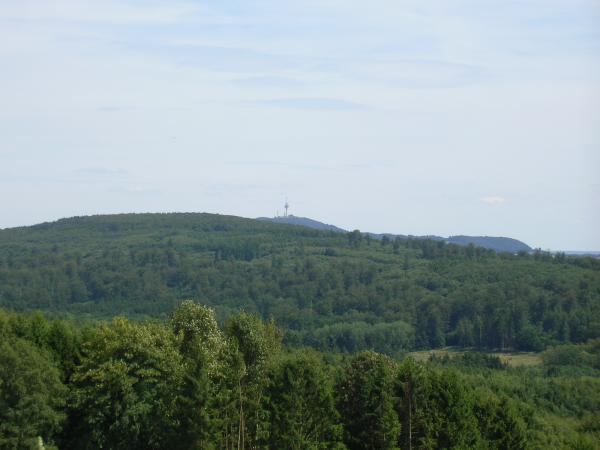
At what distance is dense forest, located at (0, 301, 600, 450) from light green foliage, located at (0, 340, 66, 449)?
7 cm

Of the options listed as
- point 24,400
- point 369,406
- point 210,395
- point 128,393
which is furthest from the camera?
point 369,406

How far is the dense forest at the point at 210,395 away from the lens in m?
52.4

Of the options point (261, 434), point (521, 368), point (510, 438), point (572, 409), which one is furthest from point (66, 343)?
point (521, 368)

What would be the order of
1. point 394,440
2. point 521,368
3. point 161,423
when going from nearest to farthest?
point 161,423, point 394,440, point 521,368

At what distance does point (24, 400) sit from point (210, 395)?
10.5m

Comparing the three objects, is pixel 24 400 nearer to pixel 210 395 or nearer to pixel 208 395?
pixel 208 395

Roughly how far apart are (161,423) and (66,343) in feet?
33.8

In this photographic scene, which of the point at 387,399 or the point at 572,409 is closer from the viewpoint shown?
the point at 387,399

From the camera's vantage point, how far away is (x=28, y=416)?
165 ft

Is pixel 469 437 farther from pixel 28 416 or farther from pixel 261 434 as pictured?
pixel 28 416

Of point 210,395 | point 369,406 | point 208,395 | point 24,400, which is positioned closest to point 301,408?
point 369,406

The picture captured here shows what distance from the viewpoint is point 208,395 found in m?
52.8

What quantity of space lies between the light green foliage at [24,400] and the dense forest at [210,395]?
0.07 metres

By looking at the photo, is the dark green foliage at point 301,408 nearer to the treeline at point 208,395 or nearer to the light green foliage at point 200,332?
the treeline at point 208,395
